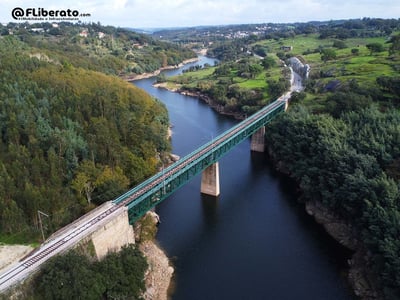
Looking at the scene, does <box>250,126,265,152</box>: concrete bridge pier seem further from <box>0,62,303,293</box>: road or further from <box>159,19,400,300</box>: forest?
<box>0,62,303,293</box>: road

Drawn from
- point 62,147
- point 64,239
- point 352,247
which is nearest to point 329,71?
point 352,247

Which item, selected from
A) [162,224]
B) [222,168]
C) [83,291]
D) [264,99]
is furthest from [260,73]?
[83,291]

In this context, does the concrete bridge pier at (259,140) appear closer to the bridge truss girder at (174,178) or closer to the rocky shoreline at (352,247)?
the bridge truss girder at (174,178)

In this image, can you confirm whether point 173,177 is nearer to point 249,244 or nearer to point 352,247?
point 249,244

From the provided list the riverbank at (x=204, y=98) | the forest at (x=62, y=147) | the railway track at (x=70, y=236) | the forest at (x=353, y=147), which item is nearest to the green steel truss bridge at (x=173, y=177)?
the railway track at (x=70, y=236)

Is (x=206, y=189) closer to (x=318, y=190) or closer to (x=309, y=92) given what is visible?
(x=318, y=190)

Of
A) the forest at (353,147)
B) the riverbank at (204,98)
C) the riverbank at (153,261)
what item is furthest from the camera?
the riverbank at (204,98)

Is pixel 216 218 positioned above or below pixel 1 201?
below
